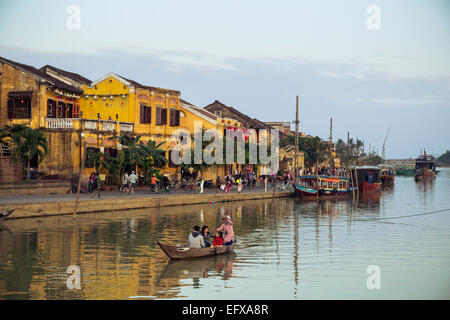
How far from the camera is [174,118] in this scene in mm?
47094

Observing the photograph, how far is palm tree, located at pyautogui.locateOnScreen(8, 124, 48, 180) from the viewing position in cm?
3431

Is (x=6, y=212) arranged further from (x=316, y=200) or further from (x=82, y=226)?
(x=316, y=200)

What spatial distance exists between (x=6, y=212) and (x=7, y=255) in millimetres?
6664

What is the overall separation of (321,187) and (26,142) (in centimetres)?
2742

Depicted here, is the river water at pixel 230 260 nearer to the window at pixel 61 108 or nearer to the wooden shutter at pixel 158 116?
the window at pixel 61 108

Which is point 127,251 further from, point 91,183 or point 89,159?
point 89,159

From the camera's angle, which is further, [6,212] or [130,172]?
[130,172]

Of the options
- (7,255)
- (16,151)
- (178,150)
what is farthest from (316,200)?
(7,255)

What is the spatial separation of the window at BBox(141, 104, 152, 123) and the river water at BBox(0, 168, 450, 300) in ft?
40.8

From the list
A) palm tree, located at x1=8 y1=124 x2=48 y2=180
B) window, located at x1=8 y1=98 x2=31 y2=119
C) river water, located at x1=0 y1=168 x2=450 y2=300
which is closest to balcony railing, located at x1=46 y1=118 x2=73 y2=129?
window, located at x1=8 y1=98 x2=31 y2=119

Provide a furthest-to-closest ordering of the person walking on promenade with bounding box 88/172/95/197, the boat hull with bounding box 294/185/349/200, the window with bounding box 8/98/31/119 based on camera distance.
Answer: the boat hull with bounding box 294/185/349/200 < the window with bounding box 8/98/31/119 < the person walking on promenade with bounding box 88/172/95/197

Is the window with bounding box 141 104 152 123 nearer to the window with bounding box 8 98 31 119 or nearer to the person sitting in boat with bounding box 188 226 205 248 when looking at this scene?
the window with bounding box 8 98 31 119

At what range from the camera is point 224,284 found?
16062mm

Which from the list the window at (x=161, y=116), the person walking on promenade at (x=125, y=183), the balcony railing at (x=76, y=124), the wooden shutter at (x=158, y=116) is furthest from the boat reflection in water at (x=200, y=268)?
the window at (x=161, y=116)
